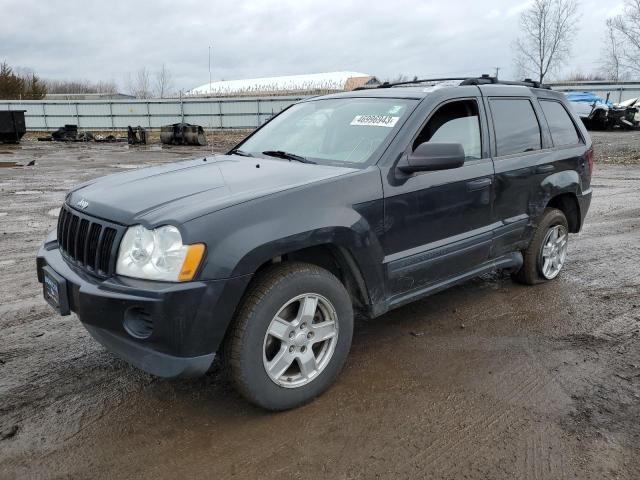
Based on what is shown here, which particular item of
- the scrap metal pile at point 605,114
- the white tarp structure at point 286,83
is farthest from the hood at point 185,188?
the white tarp structure at point 286,83

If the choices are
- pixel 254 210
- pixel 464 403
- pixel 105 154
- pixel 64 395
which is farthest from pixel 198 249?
pixel 105 154

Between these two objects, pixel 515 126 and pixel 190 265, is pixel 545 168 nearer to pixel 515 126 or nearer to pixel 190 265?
pixel 515 126

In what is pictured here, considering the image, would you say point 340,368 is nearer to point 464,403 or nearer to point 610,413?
point 464,403

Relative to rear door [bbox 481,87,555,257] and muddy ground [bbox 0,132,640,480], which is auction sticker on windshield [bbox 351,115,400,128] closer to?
rear door [bbox 481,87,555,257]

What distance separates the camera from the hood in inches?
106

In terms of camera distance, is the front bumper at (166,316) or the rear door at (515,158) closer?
the front bumper at (166,316)

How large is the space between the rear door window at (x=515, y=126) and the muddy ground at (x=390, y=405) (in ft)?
4.42

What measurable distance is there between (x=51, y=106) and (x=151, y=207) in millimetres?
37242

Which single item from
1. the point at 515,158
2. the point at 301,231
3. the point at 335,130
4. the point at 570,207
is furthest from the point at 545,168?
the point at 301,231

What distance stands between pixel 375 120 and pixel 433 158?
2.07ft

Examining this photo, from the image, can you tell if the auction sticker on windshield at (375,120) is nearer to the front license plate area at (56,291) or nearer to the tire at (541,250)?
the tire at (541,250)

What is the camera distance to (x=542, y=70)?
4688cm

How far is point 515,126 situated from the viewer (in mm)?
4422

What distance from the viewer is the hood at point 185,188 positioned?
2.69 m
